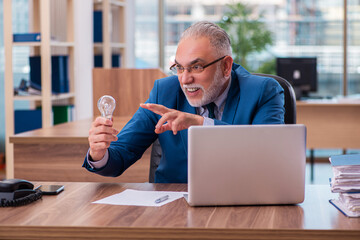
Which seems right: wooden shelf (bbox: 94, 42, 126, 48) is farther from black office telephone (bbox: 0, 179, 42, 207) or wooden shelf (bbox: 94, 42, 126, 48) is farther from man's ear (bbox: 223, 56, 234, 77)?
black office telephone (bbox: 0, 179, 42, 207)

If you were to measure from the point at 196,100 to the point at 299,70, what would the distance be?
4000 mm

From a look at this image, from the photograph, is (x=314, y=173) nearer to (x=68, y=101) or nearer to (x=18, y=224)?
(x=68, y=101)

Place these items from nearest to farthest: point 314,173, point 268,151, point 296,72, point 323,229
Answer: point 323,229, point 268,151, point 296,72, point 314,173

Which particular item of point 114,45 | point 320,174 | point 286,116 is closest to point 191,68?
point 286,116

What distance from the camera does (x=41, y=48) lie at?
4180 mm

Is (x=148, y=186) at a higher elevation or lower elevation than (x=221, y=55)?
lower

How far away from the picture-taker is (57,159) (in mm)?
2836

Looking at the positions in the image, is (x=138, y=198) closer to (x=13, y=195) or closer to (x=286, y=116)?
(x=13, y=195)

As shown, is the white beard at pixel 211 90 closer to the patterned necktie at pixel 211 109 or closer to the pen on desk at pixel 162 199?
the patterned necktie at pixel 211 109

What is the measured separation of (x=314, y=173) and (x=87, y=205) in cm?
503

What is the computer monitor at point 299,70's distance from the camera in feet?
19.1

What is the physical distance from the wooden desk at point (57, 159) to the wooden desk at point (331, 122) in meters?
3.17

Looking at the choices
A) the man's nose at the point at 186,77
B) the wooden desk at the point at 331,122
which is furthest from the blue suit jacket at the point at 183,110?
the wooden desk at the point at 331,122

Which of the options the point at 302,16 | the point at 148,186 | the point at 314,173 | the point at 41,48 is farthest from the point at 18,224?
the point at 302,16
